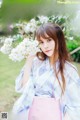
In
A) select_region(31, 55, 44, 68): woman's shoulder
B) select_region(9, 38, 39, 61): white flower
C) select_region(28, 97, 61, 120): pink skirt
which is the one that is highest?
select_region(9, 38, 39, 61): white flower

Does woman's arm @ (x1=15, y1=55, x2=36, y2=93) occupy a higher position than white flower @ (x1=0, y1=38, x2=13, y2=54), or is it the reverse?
white flower @ (x1=0, y1=38, x2=13, y2=54)

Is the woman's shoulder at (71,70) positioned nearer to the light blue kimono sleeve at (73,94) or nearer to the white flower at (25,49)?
the light blue kimono sleeve at (73,94)

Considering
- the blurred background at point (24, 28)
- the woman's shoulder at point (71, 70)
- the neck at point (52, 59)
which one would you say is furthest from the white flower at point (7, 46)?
the woman's shoulder at point (71, 70)

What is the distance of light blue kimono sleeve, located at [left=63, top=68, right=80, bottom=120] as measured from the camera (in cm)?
169

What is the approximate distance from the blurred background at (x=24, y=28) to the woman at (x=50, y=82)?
0.05 metres

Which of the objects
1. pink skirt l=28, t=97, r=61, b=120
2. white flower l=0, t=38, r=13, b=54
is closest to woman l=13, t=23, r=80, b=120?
pink skirt l=28, t=97, r=61, b=120

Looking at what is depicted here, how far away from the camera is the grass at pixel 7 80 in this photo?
70.8 inches

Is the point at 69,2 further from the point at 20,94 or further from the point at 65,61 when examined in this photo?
the point at 20,94

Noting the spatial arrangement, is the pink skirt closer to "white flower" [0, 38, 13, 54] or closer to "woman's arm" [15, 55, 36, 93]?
"woman's arm" [15, 55, 36, 93]

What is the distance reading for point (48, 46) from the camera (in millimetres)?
1716

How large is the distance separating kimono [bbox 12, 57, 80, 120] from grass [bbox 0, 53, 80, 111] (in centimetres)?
4

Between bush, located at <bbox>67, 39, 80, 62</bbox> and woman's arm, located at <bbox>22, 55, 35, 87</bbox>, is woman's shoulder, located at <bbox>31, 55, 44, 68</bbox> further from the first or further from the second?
bush, located at <bbox>67, 39, 80, 62</bbox>

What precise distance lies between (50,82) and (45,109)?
0.52ft

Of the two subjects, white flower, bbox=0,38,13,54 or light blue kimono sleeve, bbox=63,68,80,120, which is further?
white flower, bbox=0,38,13,54
